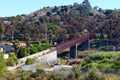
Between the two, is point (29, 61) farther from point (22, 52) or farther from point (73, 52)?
point (73, 52)

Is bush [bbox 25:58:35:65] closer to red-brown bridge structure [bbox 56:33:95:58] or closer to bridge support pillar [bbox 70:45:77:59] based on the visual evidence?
red-brown bridge structure [bbox 56:33:95:58]

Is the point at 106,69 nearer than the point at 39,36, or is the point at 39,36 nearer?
the point at 106,69

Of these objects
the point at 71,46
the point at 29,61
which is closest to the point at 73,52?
the point at 71,46

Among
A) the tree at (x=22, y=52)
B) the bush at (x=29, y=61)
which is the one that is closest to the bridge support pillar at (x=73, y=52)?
the tree at (x=22, y=52)

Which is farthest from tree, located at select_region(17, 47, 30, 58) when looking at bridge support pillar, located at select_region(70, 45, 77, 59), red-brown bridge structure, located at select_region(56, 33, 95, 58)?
bridge support pillar, located at select_region(70, 45, 77, 59)

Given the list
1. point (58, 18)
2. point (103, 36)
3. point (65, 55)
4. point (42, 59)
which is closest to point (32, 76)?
point (42, 59)

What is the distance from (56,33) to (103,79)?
33.7m

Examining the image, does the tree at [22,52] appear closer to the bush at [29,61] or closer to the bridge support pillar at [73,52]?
the bush at [29,61]

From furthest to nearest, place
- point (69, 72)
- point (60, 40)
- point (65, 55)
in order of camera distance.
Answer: point (60, 40) → point (65, 55) → point (69, 72)

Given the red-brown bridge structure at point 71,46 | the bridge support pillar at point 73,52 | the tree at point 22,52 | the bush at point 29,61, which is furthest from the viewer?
the bridge support pillar at point 73,52

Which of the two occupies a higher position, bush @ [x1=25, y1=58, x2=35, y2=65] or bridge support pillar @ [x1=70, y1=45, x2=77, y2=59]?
bush @ [x1=25, y1=58, x2=35, y2=65]

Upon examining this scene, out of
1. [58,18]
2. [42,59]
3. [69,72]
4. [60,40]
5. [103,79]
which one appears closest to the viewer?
[103,79]

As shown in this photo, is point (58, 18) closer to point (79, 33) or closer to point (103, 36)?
point (79, 33)

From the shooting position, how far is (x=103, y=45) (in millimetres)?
50719
